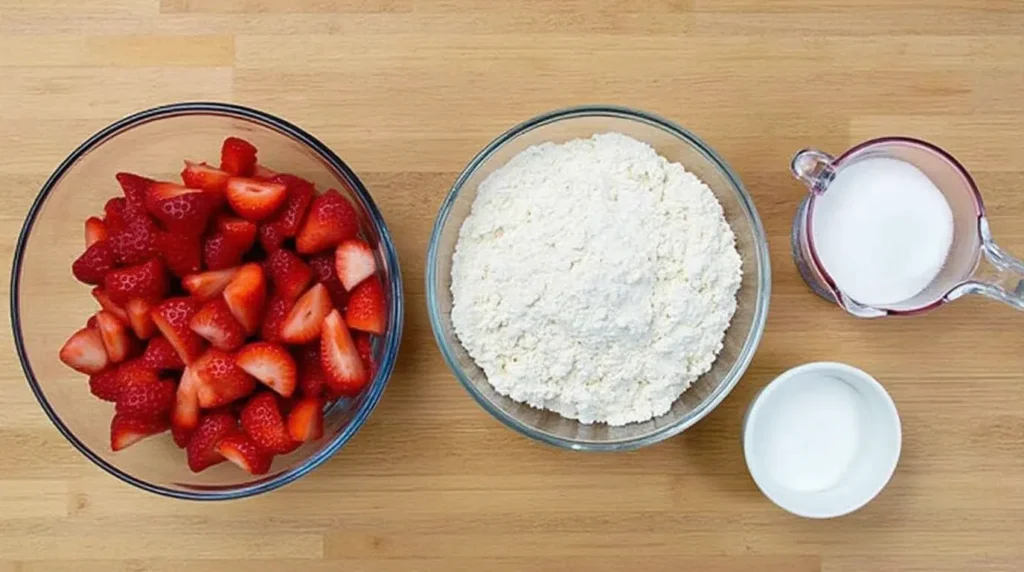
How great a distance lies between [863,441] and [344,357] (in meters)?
0.63

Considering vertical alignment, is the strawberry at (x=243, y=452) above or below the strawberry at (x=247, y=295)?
below

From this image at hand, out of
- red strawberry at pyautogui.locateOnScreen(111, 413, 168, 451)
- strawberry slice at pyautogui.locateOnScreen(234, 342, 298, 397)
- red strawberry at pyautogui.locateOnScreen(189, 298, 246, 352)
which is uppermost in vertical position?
red strawberry at pyautogui.locateOnScreen(189, 298, 246, 352)

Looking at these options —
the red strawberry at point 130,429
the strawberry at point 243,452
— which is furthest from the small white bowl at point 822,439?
the red strawberry at point 130,429

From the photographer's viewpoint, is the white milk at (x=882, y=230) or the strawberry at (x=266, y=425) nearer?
the strawberry at (x=266, y=425)

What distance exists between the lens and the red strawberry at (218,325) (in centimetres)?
101

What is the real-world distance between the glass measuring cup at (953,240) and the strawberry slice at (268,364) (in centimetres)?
60

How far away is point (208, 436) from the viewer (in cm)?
105

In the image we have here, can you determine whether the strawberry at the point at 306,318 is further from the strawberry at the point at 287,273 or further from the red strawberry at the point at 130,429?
the red strawberry at the point at 130,429

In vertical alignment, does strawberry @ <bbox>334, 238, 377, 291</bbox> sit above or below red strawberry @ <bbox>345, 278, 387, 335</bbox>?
above

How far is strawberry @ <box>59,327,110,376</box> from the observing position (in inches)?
41.6

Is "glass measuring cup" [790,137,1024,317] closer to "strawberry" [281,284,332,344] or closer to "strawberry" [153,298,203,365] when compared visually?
"strawberry" [281,284,332,344]

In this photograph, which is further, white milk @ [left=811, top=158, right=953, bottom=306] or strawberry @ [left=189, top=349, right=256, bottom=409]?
white milk @ [left=811, top=158, right=953, bottom=306]

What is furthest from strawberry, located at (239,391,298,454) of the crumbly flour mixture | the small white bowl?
the small white bowl

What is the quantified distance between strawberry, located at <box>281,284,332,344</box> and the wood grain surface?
6.4 inches
